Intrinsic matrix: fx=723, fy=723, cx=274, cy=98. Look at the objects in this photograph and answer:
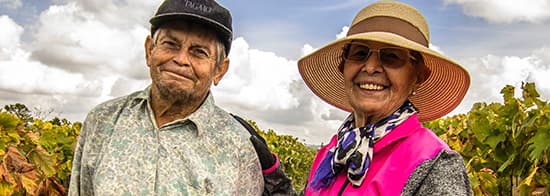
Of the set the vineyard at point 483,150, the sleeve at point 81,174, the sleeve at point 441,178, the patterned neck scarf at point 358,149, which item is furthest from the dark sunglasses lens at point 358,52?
the vineyard at point 483,150

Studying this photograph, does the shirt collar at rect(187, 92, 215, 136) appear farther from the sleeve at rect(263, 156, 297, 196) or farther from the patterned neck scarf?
the patterned neck scarf

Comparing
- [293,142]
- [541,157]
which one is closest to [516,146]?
[541,157]

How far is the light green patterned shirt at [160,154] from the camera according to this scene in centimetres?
249

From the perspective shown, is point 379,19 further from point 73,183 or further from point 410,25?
point 73,183

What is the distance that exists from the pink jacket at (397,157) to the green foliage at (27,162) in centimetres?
172

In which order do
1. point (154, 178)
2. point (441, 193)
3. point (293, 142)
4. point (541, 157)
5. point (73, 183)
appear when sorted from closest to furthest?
1. point (441, 193)
2. point (154, 178)
3. point (73, 183)
4. point (541, 157)
5. point (293, 142)

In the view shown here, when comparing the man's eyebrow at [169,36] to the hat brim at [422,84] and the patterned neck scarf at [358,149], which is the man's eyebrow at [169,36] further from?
the patterned neck scarf at [358,149]

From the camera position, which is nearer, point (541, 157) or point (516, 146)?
point (541, 157)

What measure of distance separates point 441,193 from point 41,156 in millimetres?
2315

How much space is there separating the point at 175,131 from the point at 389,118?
2.54 ft

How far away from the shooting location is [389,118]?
7.84ft

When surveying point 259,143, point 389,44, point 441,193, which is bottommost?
point 441,193

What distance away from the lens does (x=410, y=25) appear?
2.44 m

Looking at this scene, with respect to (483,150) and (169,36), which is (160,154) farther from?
(483,150)
